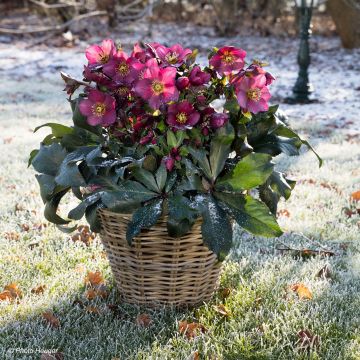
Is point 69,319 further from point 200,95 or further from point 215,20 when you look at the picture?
point 215,20

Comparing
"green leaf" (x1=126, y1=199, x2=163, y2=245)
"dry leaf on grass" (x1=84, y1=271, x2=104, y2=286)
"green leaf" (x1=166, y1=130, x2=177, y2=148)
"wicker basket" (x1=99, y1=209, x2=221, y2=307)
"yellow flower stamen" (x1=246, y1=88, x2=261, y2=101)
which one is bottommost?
"dry leaf on grass" (x1=84, y1=271, x2=104, y2=286)

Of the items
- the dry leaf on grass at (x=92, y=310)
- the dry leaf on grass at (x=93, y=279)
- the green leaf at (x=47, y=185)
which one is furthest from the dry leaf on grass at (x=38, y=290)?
the green leaf at (x=47, y=185)

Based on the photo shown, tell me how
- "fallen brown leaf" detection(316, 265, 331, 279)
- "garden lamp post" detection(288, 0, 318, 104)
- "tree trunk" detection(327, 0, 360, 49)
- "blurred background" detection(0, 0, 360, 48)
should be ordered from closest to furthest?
"fallen brown leaf" detection(316, 265, 331, 279), "garden lamp post" detection(288, 0, 318, 104), "tree trunk" detection(327, 0, 360, 49), "blurred background" detection(0, 0, 360, 48)

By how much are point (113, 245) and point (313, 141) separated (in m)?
3.94

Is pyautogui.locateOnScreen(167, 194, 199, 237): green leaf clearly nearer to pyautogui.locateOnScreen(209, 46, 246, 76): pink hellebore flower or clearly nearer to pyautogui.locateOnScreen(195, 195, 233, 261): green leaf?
pyautogui.locateOnScreen(195, 195, 233, 261): green leaf

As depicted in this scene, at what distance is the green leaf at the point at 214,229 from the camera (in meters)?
2.17

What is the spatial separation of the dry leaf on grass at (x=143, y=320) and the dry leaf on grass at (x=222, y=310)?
11.6 inches

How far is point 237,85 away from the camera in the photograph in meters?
2.23

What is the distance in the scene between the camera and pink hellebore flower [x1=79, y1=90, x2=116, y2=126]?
2236 mm

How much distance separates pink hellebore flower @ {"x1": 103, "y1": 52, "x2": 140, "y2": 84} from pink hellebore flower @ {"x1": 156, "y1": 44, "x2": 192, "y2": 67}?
0.12 meters

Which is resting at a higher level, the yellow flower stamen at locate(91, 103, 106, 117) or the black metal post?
the yellow flower stamen at locate(91, 103, 106, 117)

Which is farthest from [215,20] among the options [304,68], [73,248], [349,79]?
[73,248]

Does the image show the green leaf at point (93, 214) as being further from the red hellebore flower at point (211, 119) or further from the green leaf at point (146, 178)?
the red hellebore flower at point (211, 119)

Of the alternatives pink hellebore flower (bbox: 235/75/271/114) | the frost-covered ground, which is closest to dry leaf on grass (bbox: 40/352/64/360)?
the frost-covered ground
